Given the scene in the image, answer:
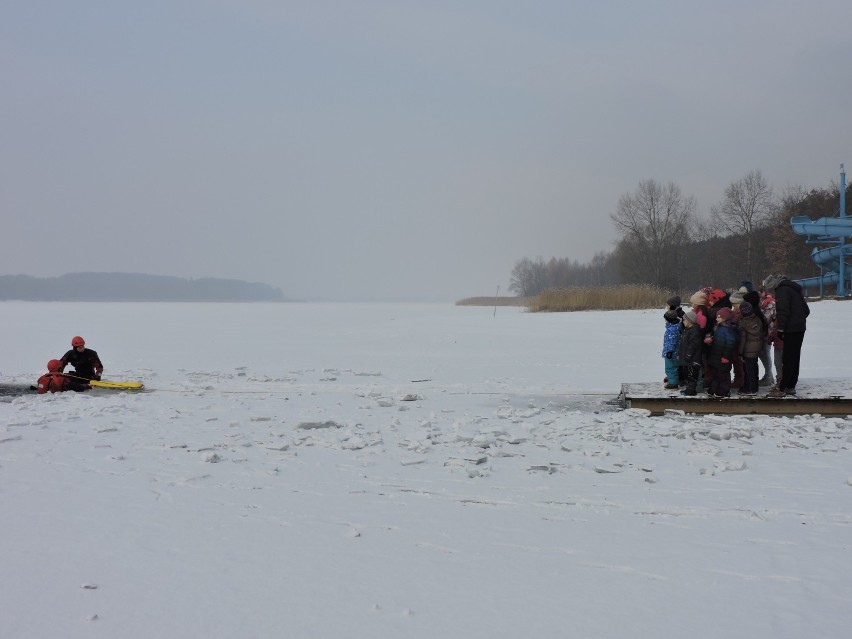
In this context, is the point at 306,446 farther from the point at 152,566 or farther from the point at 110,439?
the point at 152,566

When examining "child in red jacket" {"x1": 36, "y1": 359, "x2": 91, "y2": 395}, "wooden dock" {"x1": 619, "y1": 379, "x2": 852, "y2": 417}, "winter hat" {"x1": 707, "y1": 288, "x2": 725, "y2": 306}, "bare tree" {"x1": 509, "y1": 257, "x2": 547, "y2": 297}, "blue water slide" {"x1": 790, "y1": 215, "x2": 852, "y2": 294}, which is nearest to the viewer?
"wooden dock" {"x1": 619, "y1": 379, "x2": 852, "y2": 417}

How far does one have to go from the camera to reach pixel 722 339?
8.54 metres

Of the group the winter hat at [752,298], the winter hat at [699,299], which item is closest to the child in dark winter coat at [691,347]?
the winter hat at [699,299]

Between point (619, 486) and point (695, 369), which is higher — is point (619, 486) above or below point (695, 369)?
below

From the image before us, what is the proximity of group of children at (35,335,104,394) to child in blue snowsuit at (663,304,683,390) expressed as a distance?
29.6 ft

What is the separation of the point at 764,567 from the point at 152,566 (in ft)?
11.5

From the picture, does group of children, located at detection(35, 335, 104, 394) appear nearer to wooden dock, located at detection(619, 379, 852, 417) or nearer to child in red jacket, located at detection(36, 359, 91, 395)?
child in red jacket, located at detection(36, 359, 91, 395)

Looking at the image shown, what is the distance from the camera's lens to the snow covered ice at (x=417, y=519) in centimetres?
333

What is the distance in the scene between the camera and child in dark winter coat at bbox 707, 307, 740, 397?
8.54m

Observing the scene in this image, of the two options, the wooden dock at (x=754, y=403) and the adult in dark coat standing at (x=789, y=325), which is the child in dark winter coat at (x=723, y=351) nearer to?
the wooden dock at (x=754, y=403)

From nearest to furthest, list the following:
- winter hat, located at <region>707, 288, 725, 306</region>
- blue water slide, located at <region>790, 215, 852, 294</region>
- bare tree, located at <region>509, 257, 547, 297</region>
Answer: winter hat, located at <region>707, 288, 725, 306</region> → blue water slide, located at <region>790, 215, 852, 294</region> → bare tree, located at <region>509, 257, 547, 297</region>

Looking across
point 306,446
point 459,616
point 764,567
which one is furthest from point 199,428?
point 764,567

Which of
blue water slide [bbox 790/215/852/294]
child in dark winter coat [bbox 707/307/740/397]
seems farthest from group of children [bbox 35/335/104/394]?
blue water slide [bbox 790/215/852/294]

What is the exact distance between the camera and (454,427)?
7.75 metres
